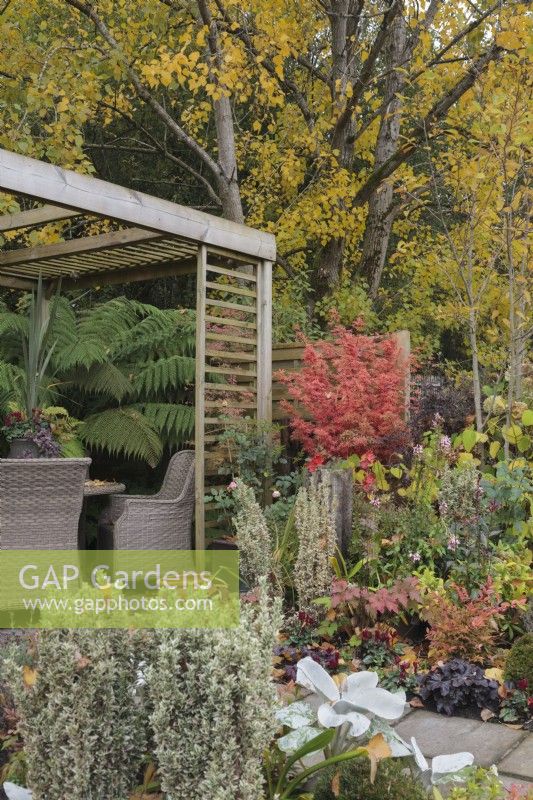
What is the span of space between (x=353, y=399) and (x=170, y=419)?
55.6 inches

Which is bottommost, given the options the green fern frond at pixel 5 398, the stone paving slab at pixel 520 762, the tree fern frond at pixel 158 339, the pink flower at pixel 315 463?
the stone paving slab at pixel 520 762

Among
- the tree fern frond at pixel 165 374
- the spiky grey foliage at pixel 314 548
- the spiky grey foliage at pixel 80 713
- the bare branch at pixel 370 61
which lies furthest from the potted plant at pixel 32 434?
the bare branch at pixel 370 61

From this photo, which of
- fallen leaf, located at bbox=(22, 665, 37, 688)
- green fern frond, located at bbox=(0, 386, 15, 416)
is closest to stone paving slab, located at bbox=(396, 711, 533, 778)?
fallen leaf, located at bbox=(22, 665, 37, 688)

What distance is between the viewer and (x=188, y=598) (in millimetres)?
2258

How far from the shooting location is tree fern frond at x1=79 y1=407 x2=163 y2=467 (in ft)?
18.8

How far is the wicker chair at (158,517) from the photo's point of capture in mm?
5074

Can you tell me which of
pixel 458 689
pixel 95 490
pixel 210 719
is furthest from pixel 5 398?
pixel 210 719

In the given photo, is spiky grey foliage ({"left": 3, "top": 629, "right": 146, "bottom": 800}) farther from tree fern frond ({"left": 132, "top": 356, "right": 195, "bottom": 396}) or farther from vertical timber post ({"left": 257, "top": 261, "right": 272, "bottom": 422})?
tree fern frond ({"left": 132, "top": 356, "right": 195, "bottom": 396})

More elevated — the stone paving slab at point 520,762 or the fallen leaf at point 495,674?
the fallen leaf at point 495,674

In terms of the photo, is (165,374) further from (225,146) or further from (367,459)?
(225,146)

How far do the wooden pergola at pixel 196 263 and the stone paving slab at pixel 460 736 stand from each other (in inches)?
95.6

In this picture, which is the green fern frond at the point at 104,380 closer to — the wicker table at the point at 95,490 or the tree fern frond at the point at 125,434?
the tree fern frond at the point at 125,434

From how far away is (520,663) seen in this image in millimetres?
3211

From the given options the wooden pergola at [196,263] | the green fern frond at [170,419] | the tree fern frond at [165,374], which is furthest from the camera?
the tree fern frond at [165,374]
